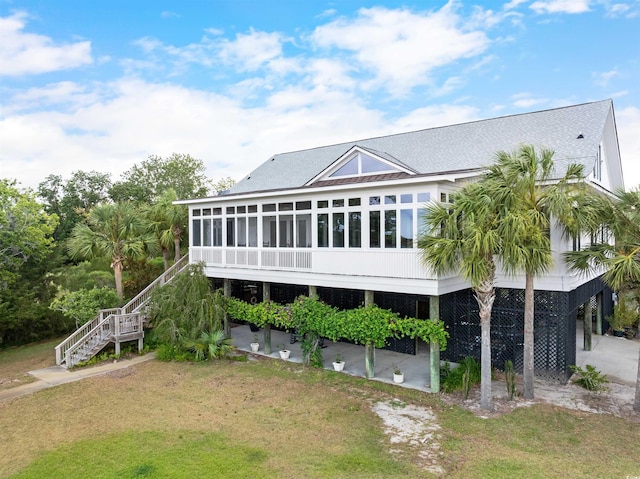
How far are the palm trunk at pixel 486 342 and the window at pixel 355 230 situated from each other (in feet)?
11.6

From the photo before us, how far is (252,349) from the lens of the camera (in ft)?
47.3

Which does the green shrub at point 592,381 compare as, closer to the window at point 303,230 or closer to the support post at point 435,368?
the support post at point 435,368

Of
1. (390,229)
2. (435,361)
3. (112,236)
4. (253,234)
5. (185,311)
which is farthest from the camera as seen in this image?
(112,236)

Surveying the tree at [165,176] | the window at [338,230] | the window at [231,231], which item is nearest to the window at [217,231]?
the window at [231,231]

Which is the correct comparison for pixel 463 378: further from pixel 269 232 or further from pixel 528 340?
pixel 269 232

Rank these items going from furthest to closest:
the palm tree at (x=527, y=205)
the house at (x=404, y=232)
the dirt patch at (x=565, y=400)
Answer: the house at (x=404, y=232) < the dirt patch at (x=565, y=400) < the palm tree at (x=527, y=205)

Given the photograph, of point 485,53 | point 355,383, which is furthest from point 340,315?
point 485,53

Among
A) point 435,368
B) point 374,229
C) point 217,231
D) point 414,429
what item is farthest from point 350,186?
point 217,231

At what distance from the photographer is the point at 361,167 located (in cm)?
1253

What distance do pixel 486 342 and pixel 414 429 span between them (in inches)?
104

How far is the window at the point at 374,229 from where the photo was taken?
1079 cm

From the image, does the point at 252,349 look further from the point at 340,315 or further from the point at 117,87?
the point at 117,87

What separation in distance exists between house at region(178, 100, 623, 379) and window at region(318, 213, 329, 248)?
0.10ft

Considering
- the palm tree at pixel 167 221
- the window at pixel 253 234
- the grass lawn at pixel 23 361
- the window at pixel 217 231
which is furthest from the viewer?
the palm tree at pixel 167 221
